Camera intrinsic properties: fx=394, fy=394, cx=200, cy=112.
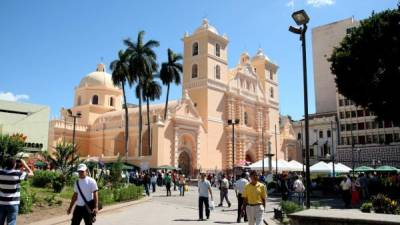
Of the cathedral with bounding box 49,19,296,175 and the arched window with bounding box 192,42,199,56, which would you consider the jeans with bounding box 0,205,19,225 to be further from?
the arched window with bounding box 192,42,199,56

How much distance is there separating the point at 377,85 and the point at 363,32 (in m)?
4.00

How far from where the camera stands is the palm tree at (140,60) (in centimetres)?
4006

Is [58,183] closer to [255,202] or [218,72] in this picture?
[255,202]

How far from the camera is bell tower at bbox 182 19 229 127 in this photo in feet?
152

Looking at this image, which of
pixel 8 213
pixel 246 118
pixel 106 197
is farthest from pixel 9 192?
pixel 246 118

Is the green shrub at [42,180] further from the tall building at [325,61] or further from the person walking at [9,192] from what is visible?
the tall building at [325,61]

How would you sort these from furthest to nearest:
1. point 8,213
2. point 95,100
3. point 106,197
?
point 95,100 < point 106,197 < point 8,213

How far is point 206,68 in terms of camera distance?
46500mm

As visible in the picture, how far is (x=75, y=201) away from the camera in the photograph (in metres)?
7.83

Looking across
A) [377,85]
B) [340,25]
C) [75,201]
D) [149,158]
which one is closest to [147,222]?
[75,201]

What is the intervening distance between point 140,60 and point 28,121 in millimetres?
12116

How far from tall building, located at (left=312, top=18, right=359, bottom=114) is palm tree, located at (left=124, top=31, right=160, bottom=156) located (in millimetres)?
→ 38112

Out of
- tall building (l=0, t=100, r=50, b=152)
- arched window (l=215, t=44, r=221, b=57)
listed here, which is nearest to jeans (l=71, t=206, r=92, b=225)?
tall building (l=0, t=100, r=50, b=152)

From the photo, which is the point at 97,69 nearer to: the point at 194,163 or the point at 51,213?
the point at 194,163
